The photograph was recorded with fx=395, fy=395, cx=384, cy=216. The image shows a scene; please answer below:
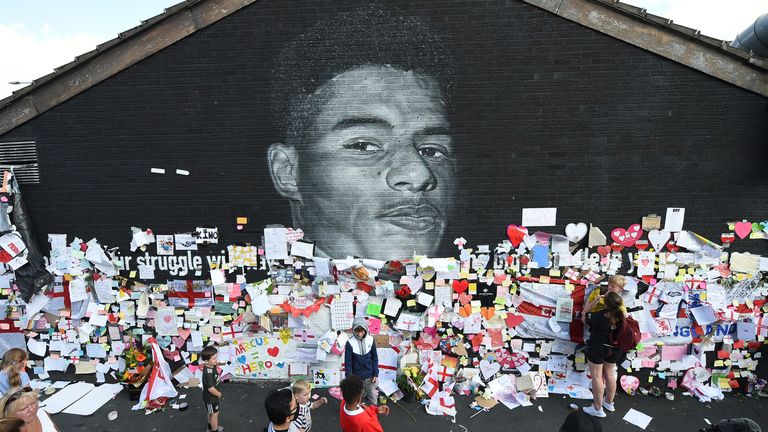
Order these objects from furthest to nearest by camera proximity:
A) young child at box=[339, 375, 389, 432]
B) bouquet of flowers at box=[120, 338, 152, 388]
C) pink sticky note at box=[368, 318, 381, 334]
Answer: bouquet of flowers at box=[120, 338, 152, 388], pink sticky note at box=[368, 318, 381, 334], young child at box=[339, 375, 389, 432]

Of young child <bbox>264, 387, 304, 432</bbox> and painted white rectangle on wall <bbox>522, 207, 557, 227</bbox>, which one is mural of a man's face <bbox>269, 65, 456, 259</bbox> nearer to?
painted white rectangle on wall <bbox>522, 207, 557, 227</bbox>

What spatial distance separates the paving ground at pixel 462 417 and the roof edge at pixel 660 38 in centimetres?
432

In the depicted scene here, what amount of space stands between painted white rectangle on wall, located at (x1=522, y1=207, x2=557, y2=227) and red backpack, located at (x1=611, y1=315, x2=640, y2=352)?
61.4 inches

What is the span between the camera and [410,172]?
5.61 meters

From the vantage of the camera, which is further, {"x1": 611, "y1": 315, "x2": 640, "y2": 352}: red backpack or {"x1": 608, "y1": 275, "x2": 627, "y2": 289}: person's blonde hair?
{"x1": 608, "y1": 275, "x2": 627, "y2": 289}: person's blonde hair

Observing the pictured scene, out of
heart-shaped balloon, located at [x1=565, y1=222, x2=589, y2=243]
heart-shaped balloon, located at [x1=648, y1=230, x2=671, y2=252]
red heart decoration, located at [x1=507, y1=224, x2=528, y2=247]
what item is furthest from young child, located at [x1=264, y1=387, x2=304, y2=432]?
heart-shaped balloon, located at [x1=648, y1=230, x2=671, y2=252]

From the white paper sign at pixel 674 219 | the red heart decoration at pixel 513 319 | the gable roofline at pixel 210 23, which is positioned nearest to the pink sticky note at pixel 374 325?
the red heart decoration at pixel 513 319

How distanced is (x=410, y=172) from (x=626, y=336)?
3.52 m

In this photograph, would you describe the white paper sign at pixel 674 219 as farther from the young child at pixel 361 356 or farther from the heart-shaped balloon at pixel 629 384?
the young child at pixel 361 356

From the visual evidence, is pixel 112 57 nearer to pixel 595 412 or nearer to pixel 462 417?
pixel 462 417

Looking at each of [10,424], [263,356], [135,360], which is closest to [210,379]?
[263,356]

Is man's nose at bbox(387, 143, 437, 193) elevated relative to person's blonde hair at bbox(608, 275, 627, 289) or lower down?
elevated

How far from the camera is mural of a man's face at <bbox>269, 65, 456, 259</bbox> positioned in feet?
17.9

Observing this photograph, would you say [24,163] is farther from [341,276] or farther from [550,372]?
[550,372]
